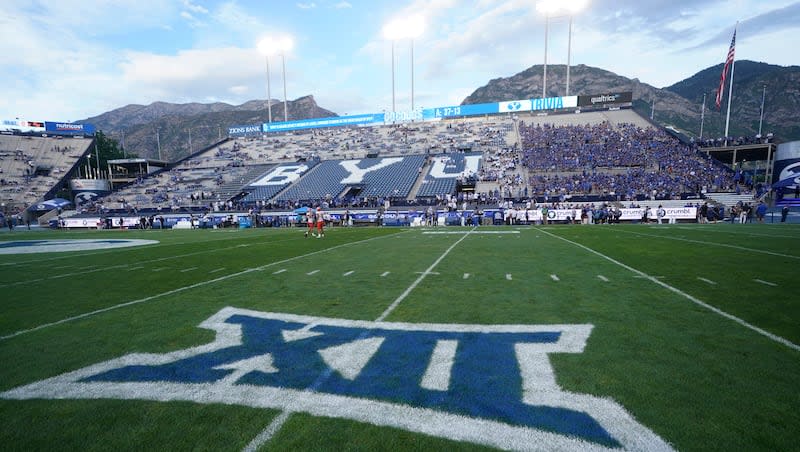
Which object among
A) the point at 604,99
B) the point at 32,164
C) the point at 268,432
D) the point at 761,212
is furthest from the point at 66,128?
the point at 761,212

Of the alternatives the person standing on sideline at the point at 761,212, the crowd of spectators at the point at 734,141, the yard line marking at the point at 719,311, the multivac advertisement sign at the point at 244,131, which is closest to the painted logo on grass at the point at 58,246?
the yard line marking at the point at 719,311

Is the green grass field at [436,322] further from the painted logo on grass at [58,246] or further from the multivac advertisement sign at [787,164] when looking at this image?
the multivac advertisement sign at [787,164]

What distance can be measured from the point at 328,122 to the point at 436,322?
6124 centimetres

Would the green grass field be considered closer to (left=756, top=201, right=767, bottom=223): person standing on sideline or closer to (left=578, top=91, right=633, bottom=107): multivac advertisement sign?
(left=756, top=201, right=767, bottom=223): person standing on sideline

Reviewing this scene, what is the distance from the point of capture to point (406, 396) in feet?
11.0

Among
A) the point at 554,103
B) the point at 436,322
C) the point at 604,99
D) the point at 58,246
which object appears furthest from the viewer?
the point at 554,103

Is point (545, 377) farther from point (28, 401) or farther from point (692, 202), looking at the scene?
point (692, 202)

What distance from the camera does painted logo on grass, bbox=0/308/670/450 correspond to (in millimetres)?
2857

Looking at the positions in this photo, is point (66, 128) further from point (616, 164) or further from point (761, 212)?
point (761, 212)

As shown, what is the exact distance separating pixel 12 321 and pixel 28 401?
383cm

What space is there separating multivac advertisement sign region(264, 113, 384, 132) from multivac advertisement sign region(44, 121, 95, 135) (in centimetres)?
3042

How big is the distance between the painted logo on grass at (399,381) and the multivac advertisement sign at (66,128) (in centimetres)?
7704

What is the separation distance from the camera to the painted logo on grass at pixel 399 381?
9.37ft

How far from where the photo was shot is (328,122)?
2452 inches
